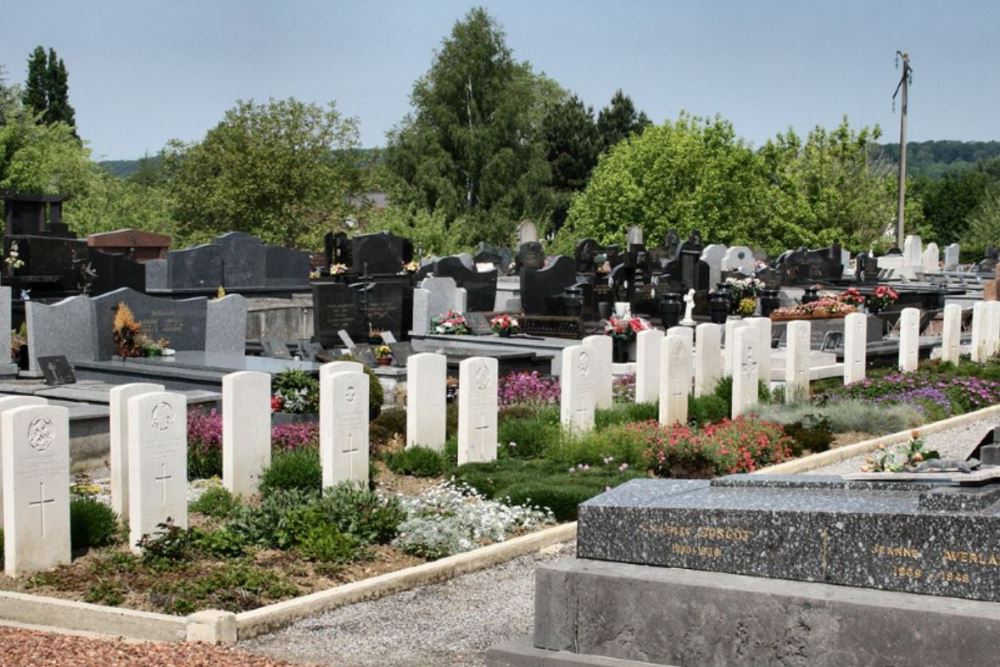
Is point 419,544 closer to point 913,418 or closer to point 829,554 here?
point 829,554

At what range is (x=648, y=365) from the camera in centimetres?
1806

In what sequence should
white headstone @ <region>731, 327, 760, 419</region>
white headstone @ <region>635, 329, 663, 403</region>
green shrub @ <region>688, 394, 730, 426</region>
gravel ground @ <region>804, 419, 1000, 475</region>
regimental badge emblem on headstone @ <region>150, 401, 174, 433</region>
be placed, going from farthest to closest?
white headstone @ <region>731, 327, 760, 419</region>
green shrub @ <region>688, 394, 730, 426</region>
white headstone @ <region>635, 329, 663, 403</region>
gravel ground @ <region>804, 419, 1000, 475</region>
regimental badge emblem on headstone @ <region>150, 401, 174, 433</region>

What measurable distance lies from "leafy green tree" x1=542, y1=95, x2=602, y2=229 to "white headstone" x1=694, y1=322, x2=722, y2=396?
57334 mm

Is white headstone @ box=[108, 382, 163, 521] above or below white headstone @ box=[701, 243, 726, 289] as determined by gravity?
below

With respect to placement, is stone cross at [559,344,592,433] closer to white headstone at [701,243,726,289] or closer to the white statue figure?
the white statue figure

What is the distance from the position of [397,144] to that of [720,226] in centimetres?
1897

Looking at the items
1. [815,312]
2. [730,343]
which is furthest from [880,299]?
[730,343]

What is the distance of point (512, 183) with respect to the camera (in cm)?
6644

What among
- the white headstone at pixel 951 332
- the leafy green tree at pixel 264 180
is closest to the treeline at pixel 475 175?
the leafy green tree at pixel 264 180

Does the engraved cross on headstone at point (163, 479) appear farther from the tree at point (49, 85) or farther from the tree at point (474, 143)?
the tree at point (49, 85)

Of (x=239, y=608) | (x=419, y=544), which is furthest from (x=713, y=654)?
(x=419, y=544)

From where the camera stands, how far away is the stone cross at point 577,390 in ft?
52.9

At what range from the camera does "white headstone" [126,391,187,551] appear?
37.0 ft

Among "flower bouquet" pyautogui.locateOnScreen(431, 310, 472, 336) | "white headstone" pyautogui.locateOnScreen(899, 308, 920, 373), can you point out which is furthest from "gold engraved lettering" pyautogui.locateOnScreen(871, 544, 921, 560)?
"flower bouquet" pyautogui.locateOnScreen(431, 310, 472, 336)
